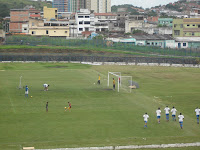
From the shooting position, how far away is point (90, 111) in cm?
3972

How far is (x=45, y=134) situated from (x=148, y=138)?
7646 mm

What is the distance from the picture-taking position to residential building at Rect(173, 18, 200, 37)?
5251 inches

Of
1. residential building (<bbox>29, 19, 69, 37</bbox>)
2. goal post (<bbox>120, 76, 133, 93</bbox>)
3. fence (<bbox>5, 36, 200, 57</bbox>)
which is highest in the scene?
residential building (<bbox>29, 19, 69, 37</bbox>)

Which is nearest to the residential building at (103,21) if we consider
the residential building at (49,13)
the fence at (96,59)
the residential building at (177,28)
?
the residential building at (49,13)

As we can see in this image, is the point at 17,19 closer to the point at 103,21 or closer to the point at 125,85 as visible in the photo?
the point at 103,21

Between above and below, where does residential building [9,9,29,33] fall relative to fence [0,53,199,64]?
above

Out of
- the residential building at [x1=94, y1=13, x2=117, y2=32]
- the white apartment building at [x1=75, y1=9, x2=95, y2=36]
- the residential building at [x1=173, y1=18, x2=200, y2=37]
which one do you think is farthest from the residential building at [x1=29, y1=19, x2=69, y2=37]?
the residential building at [x1=173, y1=18, x2=200, y2=37]

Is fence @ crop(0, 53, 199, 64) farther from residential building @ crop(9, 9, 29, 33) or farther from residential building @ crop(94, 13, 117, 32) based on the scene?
residential building @ crop(94, 13, 117, 32)

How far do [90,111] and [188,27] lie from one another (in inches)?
4013

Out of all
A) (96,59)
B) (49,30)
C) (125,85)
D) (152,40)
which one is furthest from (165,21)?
(125,85)

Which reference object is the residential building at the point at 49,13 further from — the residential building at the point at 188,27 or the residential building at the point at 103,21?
the residential building at the point at 188,27

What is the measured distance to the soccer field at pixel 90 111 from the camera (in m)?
29.8

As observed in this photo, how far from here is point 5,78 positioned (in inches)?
2559

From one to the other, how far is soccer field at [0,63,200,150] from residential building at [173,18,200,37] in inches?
2590
